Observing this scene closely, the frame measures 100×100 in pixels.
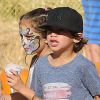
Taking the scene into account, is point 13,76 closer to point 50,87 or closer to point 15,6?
point 50,87

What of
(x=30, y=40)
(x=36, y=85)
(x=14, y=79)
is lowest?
(x=36, y=85)

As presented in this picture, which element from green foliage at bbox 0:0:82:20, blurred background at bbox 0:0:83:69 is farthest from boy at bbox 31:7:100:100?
green foliage at bbox 0:0:82:20

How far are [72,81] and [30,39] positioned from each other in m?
0.94

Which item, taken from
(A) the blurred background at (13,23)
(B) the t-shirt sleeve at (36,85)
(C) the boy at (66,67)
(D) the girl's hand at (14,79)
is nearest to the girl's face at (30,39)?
(B) the t-shirt sleeve at (36,85)

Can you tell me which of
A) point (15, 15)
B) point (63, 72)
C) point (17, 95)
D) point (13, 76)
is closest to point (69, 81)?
point (63, 72)

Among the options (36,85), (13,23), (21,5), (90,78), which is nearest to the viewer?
(90,78)

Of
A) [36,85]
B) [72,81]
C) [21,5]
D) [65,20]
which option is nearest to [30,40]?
[36,85]

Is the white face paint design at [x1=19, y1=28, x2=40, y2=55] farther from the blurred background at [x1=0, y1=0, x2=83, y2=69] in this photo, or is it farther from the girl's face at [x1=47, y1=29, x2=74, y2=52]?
the blurred background at [x1=0, y1=0, x2=83, y2=69]

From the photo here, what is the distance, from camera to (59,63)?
4.25m

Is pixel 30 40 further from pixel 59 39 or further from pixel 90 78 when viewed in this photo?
pixel 90 78

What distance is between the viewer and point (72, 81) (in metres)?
4.16

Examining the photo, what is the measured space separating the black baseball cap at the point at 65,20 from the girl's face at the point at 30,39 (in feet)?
2.25

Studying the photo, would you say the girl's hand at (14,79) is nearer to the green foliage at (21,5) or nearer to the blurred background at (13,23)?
the blurred background at (13,23)

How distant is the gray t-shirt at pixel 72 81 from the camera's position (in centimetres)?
413
